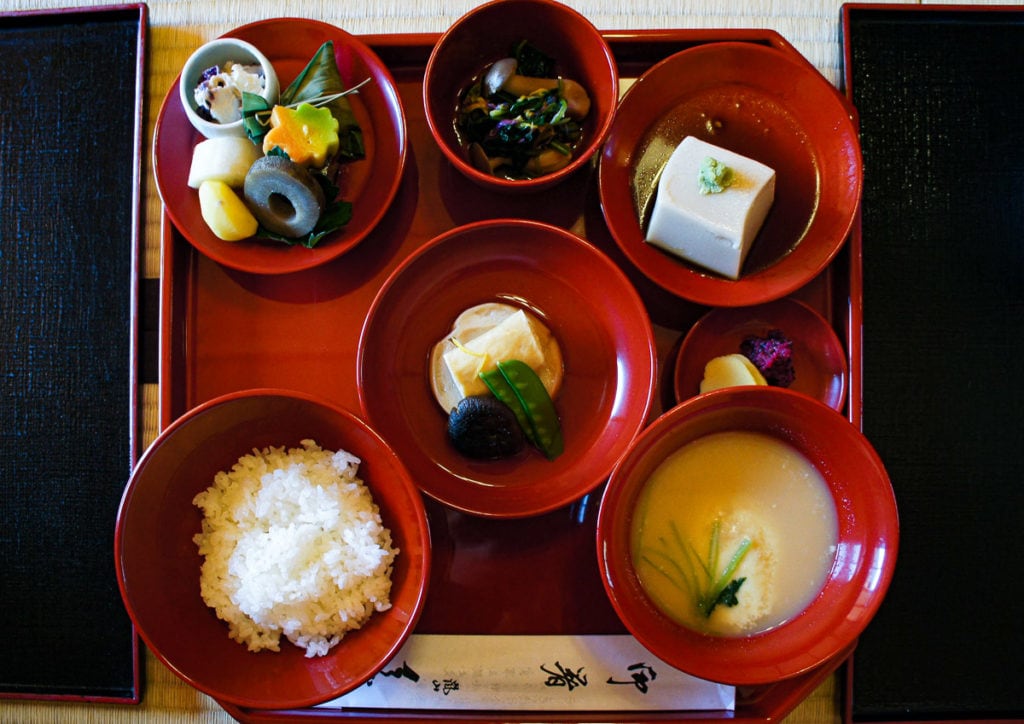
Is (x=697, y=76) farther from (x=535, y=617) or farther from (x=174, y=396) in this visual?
(x=174, y=396)

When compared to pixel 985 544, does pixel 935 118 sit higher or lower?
higher

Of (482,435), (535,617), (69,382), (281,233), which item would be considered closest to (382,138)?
(281,233)

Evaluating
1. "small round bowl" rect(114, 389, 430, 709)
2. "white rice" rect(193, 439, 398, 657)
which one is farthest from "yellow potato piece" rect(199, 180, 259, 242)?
"white rice" rect(193, 439, 398, 657)

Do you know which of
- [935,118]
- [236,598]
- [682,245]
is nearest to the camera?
[236,598]

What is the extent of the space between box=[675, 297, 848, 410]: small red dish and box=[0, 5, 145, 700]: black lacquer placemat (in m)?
1.31

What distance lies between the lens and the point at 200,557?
1.63 m

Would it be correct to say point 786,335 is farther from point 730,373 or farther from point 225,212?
point 225,212

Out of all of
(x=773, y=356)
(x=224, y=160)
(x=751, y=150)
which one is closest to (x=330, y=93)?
A: (x=224, y=160)

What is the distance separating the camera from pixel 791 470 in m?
1.62

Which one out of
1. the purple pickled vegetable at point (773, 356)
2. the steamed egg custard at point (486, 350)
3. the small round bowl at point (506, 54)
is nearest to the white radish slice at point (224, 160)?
the small round bowl at point (506, 54)

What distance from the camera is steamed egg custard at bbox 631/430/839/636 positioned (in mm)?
1590

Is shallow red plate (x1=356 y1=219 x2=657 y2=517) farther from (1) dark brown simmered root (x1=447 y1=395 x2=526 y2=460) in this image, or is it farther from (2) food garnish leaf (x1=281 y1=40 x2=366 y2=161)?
(2) food garnish leaf (x1=281 y1=40 x2=366 y2=161)

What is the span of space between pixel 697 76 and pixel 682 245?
41 centimetres

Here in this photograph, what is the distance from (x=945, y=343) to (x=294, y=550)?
1571mm
